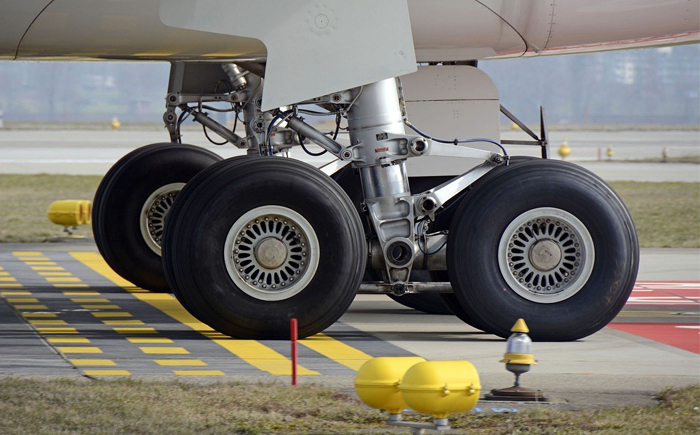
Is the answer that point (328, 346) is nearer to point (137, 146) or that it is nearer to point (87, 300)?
point (87, 300)

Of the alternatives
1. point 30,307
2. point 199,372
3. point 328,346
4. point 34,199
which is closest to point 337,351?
point 328,346

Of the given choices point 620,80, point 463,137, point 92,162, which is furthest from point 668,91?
point 463,137

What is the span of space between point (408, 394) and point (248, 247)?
388cm

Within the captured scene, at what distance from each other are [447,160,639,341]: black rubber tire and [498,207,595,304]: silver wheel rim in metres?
0.04

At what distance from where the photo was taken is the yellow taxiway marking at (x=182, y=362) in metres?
8.84

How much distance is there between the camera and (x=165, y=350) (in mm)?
9477

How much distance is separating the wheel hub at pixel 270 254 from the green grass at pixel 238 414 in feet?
7.21

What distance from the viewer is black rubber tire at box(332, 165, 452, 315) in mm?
12031

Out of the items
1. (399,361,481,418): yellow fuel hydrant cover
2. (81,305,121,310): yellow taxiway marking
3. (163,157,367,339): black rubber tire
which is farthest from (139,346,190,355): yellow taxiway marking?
(399,361,481,418): yellow fuel hydrant cover

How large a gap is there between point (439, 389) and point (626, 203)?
2053 cm

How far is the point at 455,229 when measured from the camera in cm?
1015

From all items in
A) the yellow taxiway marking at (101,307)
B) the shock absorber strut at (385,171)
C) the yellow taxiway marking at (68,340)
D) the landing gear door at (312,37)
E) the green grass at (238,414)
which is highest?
the landing gear door at (312,37)

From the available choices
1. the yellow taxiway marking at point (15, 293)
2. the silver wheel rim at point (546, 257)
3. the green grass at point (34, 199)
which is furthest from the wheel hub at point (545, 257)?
the green grass at point (34, 199)

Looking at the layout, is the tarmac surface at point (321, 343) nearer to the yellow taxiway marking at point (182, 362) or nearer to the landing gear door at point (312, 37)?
the yellow taxiway marking at point (182, 362)
